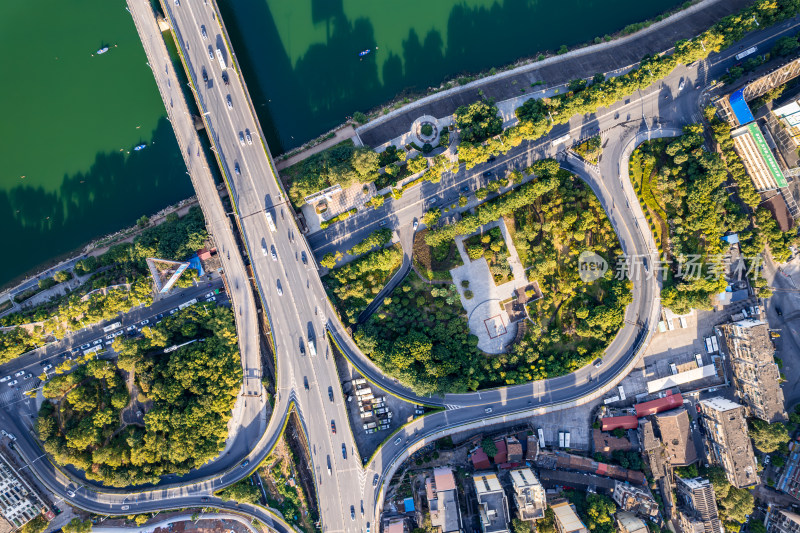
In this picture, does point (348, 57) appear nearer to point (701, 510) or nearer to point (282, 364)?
point (282, 364)

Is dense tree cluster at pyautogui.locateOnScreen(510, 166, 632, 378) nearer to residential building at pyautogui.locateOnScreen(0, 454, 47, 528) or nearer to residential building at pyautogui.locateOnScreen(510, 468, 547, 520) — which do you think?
residential building at pyautogui.locateOnScreen(510, 468, 547, 520)

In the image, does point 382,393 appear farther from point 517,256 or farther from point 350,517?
point 517,256

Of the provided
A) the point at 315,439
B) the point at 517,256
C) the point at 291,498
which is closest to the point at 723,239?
the point at 517,256

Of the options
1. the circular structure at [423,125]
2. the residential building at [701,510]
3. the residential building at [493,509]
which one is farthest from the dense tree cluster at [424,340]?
the residential building at [701,510]

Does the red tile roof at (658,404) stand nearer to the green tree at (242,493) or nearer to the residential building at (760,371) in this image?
the residential building at (760,371)

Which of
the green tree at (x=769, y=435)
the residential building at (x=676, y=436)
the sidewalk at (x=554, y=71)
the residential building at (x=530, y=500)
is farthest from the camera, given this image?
the sidewalk at (x=554, y=71)

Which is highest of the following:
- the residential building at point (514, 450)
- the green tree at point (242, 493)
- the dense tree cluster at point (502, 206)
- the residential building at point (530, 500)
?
the dense tree cluster at point (502, 206)

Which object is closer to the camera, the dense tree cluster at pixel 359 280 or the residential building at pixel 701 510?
the residential building at pixel 701 510
